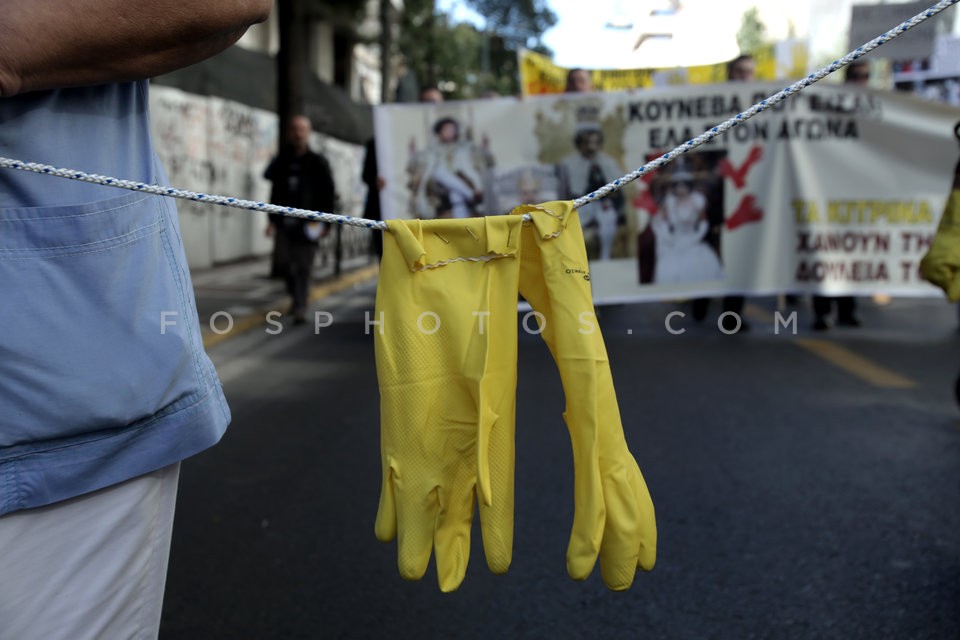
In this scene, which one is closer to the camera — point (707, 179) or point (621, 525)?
point (621, 525)

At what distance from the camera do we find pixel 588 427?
146 cm

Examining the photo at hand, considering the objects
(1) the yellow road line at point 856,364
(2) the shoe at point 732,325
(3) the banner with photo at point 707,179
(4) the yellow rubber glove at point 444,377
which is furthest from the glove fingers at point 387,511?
(2) the shoe at point 732,325

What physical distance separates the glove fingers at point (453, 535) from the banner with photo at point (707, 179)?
6258mm

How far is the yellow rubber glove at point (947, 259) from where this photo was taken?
336cm

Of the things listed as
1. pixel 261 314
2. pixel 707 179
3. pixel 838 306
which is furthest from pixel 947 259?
pixel 261 314

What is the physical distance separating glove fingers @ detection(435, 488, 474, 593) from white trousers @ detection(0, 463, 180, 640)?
0.40 meters

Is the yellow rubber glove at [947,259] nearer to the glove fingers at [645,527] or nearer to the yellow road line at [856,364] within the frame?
the glove fingers at [645,527]

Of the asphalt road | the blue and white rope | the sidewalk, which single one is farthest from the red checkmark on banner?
the blue and white rope

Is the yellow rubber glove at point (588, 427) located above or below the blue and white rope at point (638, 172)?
below

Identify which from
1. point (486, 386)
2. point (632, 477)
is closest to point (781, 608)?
point (632, 477)

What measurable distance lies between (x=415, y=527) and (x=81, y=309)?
0.59 metres

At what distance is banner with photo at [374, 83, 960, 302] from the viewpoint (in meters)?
7.64

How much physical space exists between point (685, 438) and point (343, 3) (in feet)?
41.3

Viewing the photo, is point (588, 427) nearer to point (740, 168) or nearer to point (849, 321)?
point (740, 168)
